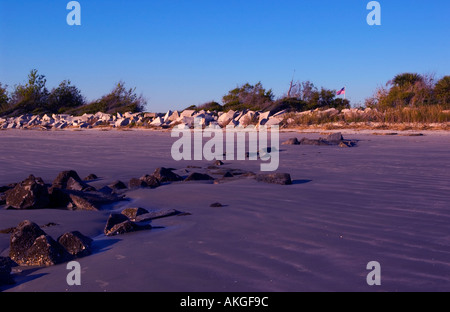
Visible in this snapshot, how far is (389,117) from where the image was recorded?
16.1m

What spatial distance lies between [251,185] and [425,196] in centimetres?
179

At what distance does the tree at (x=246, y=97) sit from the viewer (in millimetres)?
27864

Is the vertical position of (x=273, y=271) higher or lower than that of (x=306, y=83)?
lower

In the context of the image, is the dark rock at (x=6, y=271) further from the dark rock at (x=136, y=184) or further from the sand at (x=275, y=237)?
the dark rock at (x=136, y=184)

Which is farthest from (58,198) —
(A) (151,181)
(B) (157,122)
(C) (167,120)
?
(C) (167,120)

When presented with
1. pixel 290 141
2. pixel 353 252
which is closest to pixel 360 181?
pixel 353 252

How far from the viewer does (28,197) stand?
4.18m

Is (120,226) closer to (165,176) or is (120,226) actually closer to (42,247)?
(42,247)

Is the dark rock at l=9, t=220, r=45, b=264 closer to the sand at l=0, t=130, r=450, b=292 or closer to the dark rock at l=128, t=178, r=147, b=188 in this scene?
the sand at l=0, t=130, r=450, b=292

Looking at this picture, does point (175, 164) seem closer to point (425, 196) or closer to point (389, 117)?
point (425, 196)

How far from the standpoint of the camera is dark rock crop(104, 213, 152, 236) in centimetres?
332

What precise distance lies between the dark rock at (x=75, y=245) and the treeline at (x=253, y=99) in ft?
49.7

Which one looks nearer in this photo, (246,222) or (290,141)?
(246,222)
